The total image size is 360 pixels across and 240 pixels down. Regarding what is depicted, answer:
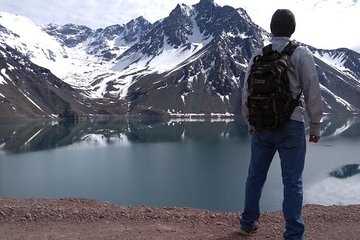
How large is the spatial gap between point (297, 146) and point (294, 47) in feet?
5.74

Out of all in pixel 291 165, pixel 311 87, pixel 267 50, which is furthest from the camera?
pixel 267 50

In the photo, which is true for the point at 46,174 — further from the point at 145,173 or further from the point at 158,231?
the point at 158,231

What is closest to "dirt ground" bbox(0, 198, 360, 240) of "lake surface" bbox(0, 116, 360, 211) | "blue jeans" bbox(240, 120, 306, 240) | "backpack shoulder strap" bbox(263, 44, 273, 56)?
"blue jeans" bbox(240, 120, 306, 240)

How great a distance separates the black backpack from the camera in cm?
711

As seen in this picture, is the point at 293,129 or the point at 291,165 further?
the point at 291,165

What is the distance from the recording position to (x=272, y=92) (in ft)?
23.4

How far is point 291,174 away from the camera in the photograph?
7.46m

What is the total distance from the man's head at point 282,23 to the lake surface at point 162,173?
4983 centimetres

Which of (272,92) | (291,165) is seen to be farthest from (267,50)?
(291,165)

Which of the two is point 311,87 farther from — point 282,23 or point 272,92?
point 282,23

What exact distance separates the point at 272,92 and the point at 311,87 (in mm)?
646

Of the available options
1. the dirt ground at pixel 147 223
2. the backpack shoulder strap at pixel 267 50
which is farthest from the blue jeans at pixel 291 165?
the dirt ground at pixel 147 223

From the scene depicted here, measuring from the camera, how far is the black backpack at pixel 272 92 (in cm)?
711

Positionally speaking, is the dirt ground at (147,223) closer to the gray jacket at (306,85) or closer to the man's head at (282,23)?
the gray jacket at (306,85)
